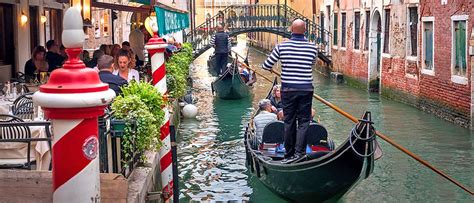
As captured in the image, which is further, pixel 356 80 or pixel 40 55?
pixel 356 80

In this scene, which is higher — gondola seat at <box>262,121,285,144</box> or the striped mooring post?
the striped mooring post

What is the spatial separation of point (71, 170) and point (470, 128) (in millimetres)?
7122

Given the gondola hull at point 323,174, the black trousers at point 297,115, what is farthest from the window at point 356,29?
the black trousers at point 297,115

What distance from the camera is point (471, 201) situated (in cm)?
529

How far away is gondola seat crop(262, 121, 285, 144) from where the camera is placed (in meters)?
5.41

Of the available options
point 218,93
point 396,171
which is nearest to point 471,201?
point 396,171

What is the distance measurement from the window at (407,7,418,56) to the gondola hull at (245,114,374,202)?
645 cm

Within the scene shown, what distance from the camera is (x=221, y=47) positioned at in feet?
41.8

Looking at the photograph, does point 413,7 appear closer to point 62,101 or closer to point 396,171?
point 396,171

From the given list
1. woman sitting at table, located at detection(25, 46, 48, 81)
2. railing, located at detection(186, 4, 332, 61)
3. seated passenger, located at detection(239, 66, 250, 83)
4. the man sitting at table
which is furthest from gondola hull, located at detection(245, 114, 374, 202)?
railing, located at detection(186, 4, 332, 61)

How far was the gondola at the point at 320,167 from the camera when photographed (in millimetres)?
4309

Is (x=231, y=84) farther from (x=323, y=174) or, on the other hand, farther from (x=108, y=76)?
(x=323, y=174)

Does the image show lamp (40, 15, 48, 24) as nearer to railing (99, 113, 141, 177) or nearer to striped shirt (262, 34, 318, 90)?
striped shirt (262, 34, 318, 90)

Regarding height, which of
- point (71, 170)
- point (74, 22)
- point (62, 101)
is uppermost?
point (74, 22)
